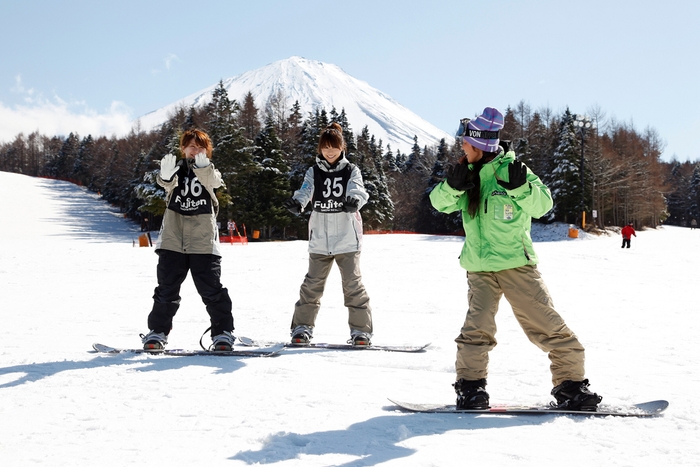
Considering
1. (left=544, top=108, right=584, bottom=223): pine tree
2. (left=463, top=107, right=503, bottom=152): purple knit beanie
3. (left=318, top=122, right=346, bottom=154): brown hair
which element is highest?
(left=544, top=108, right=584, bottom=223): pine tree

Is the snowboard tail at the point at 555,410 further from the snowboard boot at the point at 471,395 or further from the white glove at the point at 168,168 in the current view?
the white glove at the point at 168,168

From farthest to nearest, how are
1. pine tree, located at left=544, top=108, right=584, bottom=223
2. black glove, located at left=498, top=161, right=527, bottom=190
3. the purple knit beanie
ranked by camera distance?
pine tree, located at left=544, top=108, right=584, bottom=223 < the purple knit beanie < black glove, located at left=498, top=161, right=527, bottom=190

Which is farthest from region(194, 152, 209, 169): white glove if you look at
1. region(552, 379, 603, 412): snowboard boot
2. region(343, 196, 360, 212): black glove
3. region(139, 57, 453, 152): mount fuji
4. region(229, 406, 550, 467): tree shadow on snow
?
region(139, 57, 453, 152): mount fuji

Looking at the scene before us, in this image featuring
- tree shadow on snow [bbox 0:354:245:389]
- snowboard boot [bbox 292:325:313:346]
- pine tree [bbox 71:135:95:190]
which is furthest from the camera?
pine tree [bbox 71:135:95:190]

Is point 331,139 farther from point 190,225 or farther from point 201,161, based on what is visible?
point 190,225

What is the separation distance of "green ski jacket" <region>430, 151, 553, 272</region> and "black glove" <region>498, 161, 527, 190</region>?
3 cm

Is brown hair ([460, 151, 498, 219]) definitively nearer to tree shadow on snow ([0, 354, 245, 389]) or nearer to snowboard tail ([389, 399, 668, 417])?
snowboard tail ([389, 399, 668, 417])

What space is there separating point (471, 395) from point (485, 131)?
145 centimetres

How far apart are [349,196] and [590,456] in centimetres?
274

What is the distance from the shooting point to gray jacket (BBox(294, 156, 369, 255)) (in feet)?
15.0

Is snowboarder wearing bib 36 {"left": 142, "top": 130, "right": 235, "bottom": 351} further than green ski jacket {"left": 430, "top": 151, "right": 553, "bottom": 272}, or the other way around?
snowboarder wearing bib 36 {"left": 142, "top": 130, "right": 235, "bottom": 351}

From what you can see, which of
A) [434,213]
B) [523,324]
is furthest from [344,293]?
[434,213]

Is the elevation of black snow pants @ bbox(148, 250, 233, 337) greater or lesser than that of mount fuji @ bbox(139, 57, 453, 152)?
lesser

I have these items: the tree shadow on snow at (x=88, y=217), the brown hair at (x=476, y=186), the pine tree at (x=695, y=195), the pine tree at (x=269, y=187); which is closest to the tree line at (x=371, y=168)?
the pine tree at (x=269, y=187)
